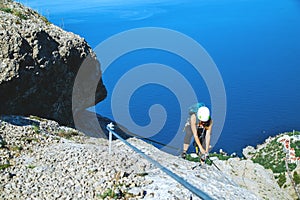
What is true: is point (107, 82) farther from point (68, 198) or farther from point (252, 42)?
point (68, 198)

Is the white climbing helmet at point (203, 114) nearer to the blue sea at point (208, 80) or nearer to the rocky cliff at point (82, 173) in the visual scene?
the rocky cliff at point (82, 173)

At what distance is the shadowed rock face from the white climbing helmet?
9400 mm

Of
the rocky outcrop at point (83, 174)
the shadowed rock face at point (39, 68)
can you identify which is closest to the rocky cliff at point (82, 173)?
the rocky outcrop at point (83, 174)

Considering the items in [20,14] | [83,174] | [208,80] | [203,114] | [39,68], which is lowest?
[83,174]

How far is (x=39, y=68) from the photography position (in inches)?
682

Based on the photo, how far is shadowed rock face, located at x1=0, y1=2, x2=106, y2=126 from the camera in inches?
619

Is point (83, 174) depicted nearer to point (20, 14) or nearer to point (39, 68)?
point (39, 68)

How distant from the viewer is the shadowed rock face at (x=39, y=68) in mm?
15719

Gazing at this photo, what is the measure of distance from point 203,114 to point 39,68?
10554 millimetres

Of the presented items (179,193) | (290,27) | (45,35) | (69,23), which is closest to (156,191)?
(179,193)

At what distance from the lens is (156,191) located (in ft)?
29.3

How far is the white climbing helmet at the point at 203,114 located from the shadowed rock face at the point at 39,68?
9.40m

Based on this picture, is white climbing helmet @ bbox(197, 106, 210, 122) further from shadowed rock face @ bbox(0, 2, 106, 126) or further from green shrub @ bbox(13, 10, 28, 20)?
green shrub @ bbox(13, 10, 28, 20)

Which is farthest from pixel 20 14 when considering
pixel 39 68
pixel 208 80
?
pixel 208 80
